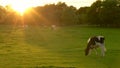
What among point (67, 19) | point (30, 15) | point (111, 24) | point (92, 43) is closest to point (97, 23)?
point (111, 24)

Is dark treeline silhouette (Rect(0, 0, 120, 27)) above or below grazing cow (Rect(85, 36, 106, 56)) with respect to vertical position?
below

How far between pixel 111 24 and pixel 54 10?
5379 cm

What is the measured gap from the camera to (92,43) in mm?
26188

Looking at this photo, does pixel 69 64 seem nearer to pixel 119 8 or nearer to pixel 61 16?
pixel 119 8

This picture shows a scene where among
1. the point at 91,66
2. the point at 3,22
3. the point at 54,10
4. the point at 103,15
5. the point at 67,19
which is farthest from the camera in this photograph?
the point at 54,10

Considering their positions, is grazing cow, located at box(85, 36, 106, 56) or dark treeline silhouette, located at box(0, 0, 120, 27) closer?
grazing cow, located at box(85, 36, 106, 56)

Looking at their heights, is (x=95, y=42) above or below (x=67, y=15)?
above

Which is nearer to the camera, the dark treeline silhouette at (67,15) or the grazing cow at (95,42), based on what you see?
the grazing cow at (95,42)

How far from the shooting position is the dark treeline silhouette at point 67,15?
111m

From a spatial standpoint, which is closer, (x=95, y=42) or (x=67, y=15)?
(x=95, y=42)

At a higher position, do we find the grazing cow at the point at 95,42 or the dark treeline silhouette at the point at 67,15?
the grazing cow at the point at 95,42

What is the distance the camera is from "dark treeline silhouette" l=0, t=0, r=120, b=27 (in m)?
111

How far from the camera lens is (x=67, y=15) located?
135000 mm

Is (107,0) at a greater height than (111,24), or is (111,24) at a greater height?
(107,0)
